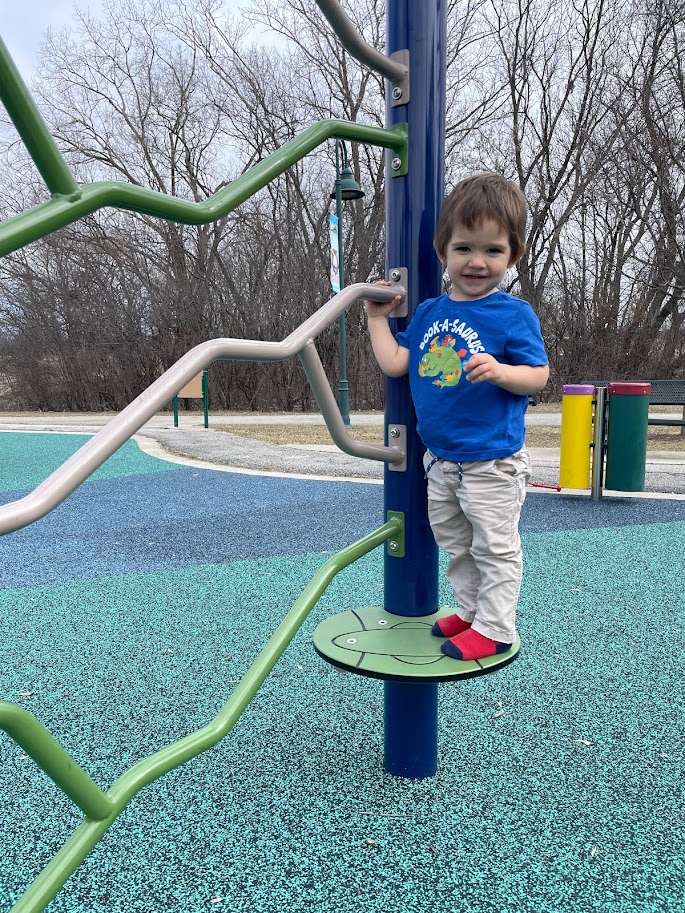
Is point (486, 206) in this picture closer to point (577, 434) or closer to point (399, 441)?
point (399, 441)

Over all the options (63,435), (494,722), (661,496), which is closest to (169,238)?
(63,435)

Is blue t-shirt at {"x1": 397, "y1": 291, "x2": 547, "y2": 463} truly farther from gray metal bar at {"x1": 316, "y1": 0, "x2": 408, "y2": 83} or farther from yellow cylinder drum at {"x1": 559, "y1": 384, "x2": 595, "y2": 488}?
yellow cylinder drum at {"x1": 559, "y1": 384, "x2": 595, "y2": 488}

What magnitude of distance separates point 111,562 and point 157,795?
6.38ft

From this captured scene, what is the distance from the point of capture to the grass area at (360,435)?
327 inches

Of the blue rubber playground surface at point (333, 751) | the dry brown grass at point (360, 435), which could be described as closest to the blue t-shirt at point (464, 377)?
the blue rubber playground surface at point (333, 751)

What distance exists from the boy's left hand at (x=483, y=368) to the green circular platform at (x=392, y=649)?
0.49 metres

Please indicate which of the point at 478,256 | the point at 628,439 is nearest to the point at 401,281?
the point at 478,256

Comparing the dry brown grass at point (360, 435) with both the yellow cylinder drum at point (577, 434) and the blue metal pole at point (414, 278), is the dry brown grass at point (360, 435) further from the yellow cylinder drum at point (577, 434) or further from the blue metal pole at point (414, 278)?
the blue metal pole at point (414, 278)

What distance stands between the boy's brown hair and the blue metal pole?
0.31 feet

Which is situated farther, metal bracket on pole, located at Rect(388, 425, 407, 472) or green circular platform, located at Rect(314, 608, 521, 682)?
metal bracket on pole, located at Rect(388, 425, 407, 472)

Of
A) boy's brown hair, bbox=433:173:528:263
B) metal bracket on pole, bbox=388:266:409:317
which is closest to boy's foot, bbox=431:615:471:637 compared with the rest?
metal bracket on pole, bbox=388:266:409:317

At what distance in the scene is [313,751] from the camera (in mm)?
1598

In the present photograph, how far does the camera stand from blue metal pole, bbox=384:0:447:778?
132 cm

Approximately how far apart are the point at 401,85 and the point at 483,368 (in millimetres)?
590
